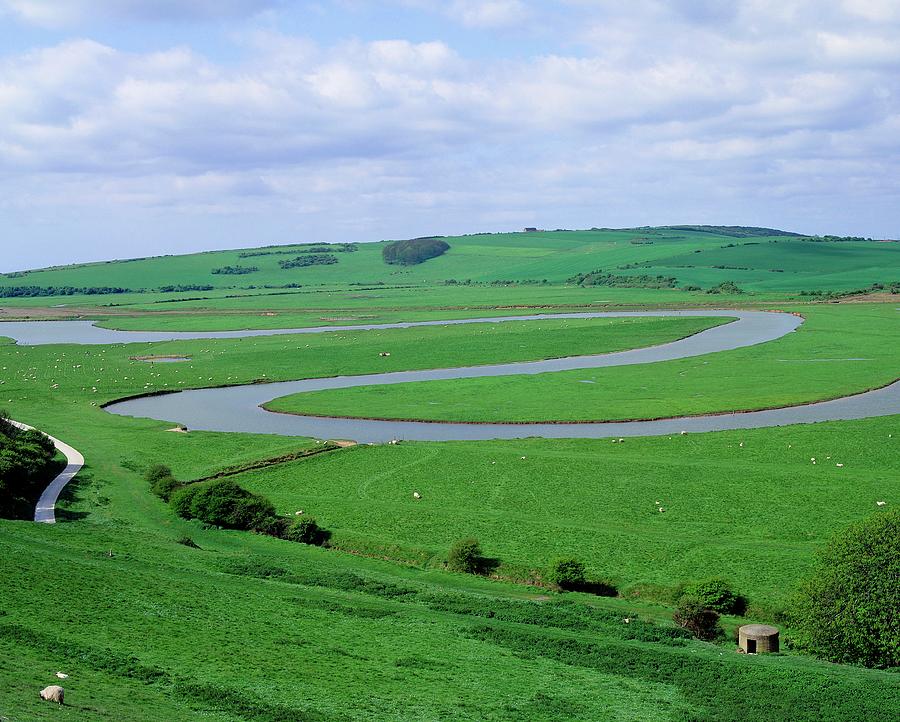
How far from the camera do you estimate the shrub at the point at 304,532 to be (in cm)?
3669

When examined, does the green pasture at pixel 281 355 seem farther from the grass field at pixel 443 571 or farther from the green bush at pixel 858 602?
the green bush at pixel 858 602

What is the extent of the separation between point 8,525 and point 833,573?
26.2 metres

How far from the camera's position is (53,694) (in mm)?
18906

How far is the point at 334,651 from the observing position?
2483cm

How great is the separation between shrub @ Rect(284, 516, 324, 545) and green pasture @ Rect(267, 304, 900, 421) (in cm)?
2447

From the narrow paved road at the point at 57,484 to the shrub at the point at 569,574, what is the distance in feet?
62.8

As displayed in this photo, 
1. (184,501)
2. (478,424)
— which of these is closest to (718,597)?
(184,501)

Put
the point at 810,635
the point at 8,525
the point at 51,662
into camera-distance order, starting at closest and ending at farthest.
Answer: the point at 51,662 < the point at 810,635 < the point at 8,525

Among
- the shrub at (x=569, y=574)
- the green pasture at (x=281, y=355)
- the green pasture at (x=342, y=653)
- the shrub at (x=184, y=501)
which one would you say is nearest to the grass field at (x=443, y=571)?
the green pasture at (x=342, y=653)

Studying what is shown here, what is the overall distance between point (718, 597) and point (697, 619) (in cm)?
156

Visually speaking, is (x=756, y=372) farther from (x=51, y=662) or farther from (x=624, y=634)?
(x=51, y=662)

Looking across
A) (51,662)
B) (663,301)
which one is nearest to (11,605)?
(51,662)

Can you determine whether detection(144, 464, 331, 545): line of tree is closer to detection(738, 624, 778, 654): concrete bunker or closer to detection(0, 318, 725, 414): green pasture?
detection(738, 624, 778, 654): concrete bunker

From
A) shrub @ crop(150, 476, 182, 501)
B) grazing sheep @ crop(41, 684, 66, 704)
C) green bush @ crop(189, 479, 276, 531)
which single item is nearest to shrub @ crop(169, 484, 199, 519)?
green bush @ crop(189, 479, 276, 531)
